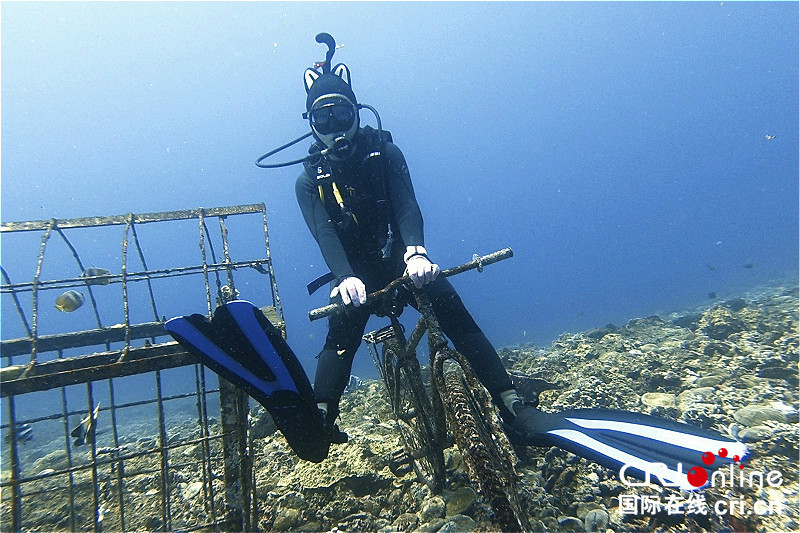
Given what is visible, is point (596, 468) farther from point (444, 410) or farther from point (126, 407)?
point (126, 407)

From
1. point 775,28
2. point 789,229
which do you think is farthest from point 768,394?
point 775,28

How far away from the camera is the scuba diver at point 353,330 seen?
2.34 meters

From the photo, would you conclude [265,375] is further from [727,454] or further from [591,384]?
[591,384]

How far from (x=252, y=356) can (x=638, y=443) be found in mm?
2736

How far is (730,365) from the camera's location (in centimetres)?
524

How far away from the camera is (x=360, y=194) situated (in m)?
4.41

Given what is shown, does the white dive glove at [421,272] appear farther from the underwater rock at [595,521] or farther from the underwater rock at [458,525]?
the underwater rock at [595,521]

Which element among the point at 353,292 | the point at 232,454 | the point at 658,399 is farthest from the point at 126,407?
the point at 658,399

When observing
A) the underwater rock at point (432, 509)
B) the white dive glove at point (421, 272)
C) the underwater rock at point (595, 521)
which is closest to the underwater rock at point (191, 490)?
the underwater rock at point (432, 509)

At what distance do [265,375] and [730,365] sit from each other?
6610mm

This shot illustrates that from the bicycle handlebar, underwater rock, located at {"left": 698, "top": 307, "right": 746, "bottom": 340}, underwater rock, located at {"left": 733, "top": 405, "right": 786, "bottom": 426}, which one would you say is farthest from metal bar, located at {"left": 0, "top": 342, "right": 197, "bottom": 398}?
underwater rock, located at {"left": 698, "top": 307, "right": 746, "bottom": 340}

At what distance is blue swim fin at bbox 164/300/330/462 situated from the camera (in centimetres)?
231

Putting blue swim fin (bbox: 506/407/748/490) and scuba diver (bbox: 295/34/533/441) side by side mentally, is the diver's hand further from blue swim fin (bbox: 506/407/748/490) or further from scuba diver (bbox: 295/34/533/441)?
blue swim fin (bbox: 506/407/748/490)

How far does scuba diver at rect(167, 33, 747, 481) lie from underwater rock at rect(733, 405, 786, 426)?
1.59 metres
